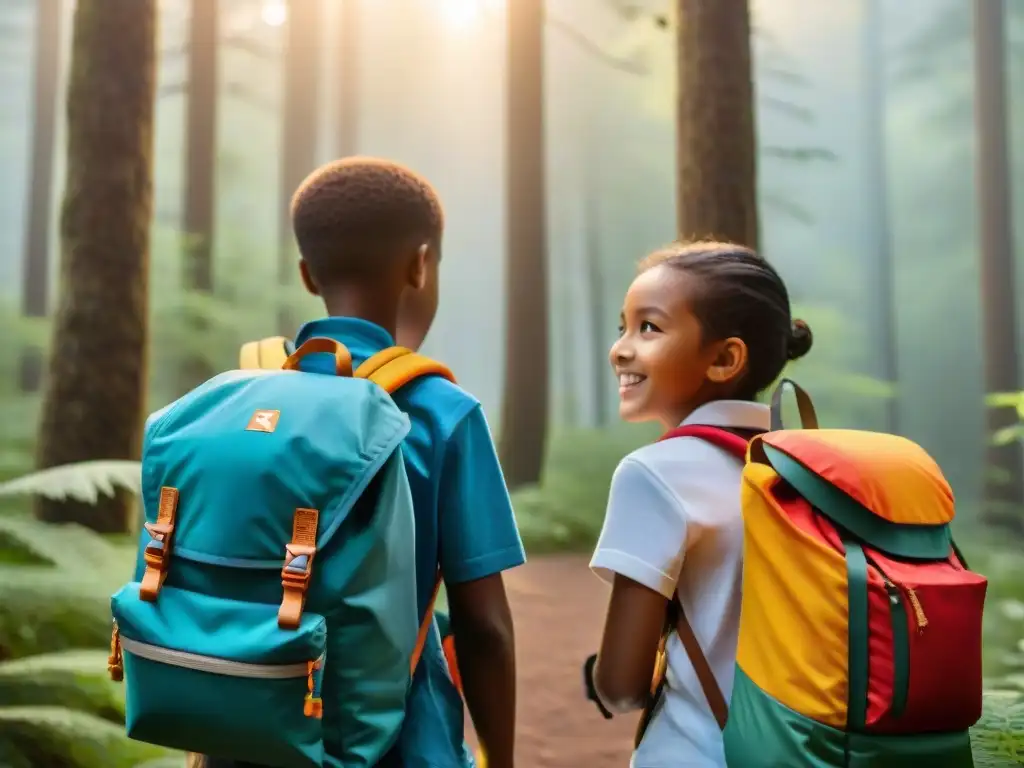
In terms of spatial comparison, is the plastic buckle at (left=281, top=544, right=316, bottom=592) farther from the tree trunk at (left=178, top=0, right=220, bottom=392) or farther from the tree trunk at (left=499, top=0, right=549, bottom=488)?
the tree trunk at (left=178, top=0, right=220, bottom=392)

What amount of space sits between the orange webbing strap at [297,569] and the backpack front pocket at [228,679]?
16 millimetres

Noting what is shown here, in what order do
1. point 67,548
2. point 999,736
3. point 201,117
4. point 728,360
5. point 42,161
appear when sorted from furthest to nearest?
point 42,161
point 201,117
point 67,548
point 999,736
point 728,360

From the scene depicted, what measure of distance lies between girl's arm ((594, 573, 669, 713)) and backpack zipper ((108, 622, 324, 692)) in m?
0.41

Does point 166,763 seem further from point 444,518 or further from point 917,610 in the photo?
point 917,610

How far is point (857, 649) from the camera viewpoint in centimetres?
86

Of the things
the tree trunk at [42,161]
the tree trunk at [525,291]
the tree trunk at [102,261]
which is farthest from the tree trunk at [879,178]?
the tree trunk at [42,161]

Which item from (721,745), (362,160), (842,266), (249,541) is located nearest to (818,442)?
(721,745)

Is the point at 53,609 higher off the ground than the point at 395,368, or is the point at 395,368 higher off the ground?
the point at 395,368

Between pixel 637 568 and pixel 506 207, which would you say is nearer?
pixel 637 568

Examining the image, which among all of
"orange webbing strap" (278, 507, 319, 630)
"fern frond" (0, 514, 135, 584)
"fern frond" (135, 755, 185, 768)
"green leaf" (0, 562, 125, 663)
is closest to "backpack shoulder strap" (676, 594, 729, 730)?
Answer: "orange webbing strap" (278, 507, 319, 630)

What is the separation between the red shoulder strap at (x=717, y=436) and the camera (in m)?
1.10

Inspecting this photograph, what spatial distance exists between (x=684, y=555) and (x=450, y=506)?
333 mm

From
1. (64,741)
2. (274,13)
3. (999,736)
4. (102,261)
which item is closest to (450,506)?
(999,736)

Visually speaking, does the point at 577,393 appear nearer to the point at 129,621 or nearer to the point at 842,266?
the point at 842,266
